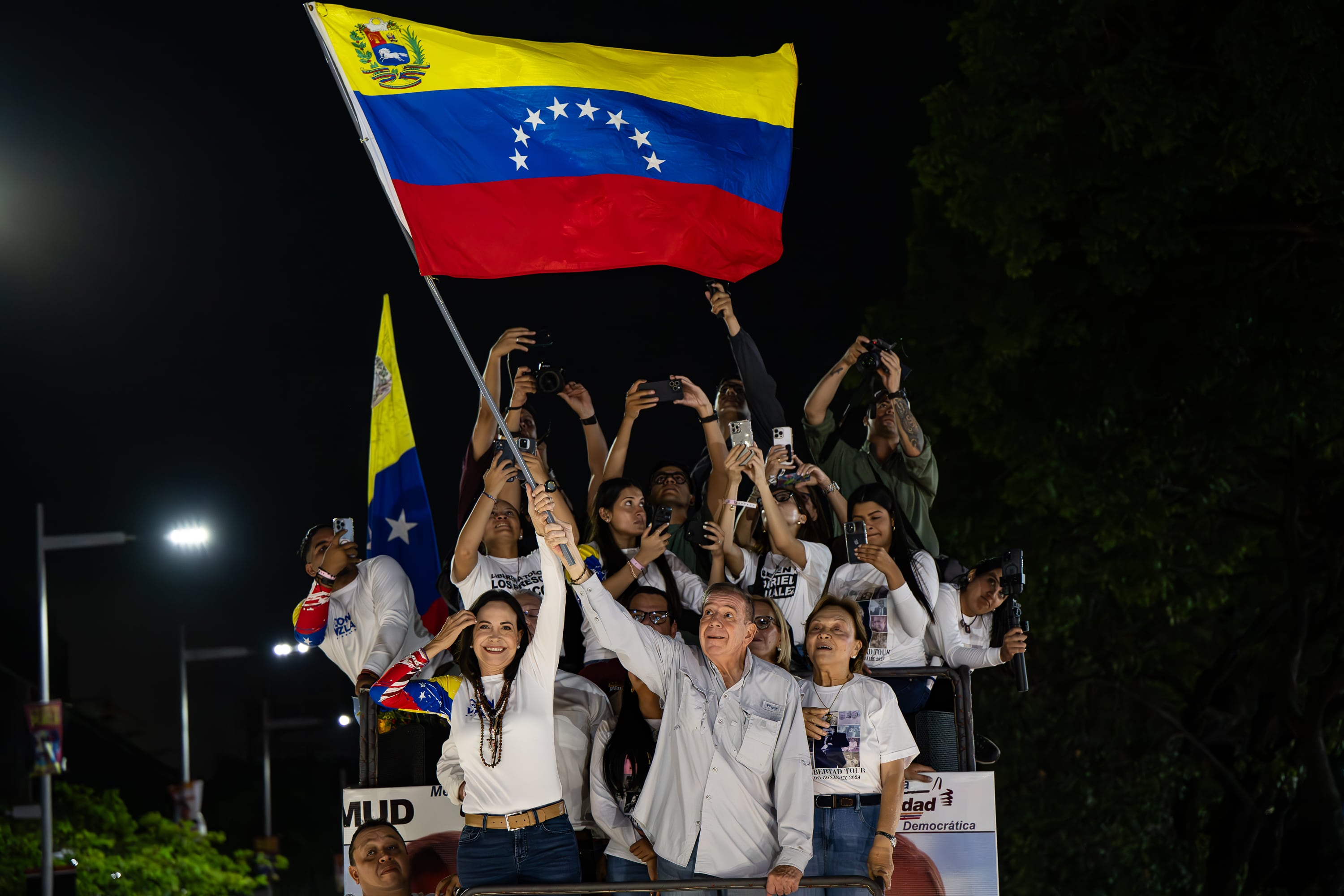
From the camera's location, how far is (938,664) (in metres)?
8.23

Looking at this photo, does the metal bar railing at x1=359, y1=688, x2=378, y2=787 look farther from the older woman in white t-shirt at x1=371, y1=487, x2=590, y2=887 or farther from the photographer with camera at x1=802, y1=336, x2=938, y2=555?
the photographer with camera at x1=802, y1=336, x2=938, y2=555

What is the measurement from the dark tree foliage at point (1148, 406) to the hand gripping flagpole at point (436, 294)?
8349mm

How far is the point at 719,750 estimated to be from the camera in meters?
6.27

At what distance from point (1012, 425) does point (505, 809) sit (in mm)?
10700

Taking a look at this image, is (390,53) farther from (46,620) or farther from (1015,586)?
(46,620)

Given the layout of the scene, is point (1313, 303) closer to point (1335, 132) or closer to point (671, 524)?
point (1335, 132)

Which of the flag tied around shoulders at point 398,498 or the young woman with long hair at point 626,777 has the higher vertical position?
the flag tied around shoulders at point 398,498

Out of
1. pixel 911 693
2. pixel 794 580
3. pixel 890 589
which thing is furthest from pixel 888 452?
pixel 911 693

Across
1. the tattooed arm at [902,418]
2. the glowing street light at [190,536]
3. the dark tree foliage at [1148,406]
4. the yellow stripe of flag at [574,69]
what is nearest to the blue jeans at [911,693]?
the tattooed arm at [902,418]

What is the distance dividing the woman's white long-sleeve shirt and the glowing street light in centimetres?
1537

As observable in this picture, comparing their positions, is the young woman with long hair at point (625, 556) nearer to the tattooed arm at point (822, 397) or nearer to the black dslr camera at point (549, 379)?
the black dslr camera at point (549, 379)

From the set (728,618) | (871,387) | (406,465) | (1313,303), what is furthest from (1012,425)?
(728,618)

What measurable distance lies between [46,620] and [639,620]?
15.7 m

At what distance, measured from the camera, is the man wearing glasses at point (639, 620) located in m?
7.49
